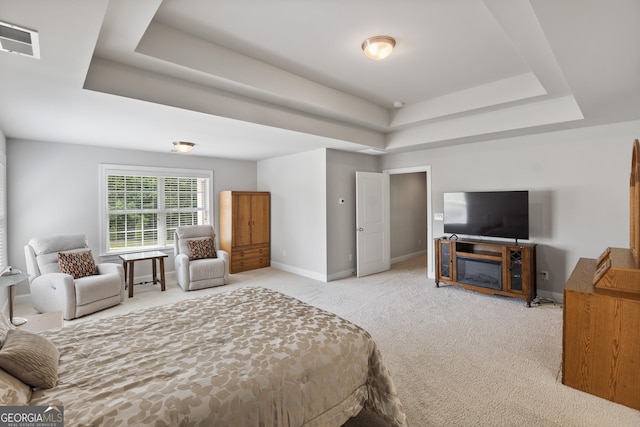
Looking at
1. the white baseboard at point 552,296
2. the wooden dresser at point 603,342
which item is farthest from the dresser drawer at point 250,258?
the wooden dresser at point 603,342

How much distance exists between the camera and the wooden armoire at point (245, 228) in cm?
606

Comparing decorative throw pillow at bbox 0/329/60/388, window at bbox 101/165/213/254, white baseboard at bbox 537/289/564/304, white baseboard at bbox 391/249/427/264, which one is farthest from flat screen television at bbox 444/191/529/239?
decorative throw pillow at bbox 0/329/60/388

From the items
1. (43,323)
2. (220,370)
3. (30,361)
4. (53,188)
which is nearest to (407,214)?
(220,370)

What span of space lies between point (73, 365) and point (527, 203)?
5004 mm

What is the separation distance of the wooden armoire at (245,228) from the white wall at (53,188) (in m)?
1.60

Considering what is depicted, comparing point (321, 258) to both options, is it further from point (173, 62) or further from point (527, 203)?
point (173, 62)

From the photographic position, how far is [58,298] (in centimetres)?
362

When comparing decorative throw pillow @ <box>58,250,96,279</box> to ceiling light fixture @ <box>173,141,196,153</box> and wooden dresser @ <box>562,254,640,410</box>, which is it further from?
wooden dresser @ <box>562,254,640,410</box>

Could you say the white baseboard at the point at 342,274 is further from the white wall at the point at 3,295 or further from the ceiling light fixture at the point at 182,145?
the white wall at the point at 3,295

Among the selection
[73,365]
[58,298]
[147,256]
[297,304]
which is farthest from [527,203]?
[58,298]

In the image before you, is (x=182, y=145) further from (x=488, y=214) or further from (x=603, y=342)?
(x=603, y=342)

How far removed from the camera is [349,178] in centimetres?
575

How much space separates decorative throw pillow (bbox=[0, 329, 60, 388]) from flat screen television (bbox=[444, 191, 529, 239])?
194 inches

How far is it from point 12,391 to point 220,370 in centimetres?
77
